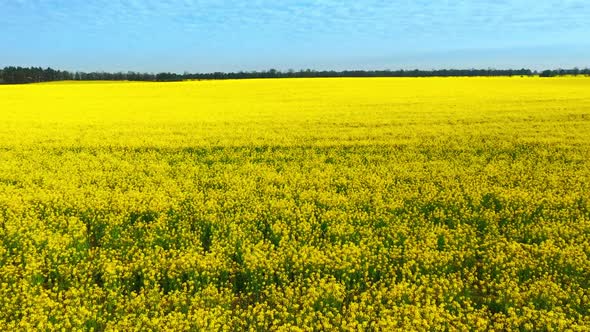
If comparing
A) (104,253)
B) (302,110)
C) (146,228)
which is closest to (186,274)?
(104,253)

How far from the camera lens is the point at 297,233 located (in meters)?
8.83

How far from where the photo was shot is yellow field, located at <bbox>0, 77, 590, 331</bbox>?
20.4 feet

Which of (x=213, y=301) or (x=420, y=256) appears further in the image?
(x=420, y=256)

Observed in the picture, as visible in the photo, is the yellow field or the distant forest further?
the distant forest

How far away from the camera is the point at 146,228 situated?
9234mm

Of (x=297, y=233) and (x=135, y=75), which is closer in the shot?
(x=297, y=233)

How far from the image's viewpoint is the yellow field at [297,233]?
621 centimetres

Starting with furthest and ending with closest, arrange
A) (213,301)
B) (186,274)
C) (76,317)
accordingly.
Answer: (186,274) < (213,301) < (76,317)

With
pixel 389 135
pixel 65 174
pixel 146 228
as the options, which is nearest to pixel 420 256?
pixel 146 228

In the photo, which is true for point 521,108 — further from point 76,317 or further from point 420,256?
A: point 76,317

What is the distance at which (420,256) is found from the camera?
25.2 feet

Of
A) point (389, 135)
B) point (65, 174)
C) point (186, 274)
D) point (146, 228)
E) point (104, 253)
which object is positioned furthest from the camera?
point (389, 135)

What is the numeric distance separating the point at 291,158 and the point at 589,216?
9.17 metres

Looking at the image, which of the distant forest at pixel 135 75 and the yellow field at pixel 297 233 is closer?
the yellow field at pixel 297 233
